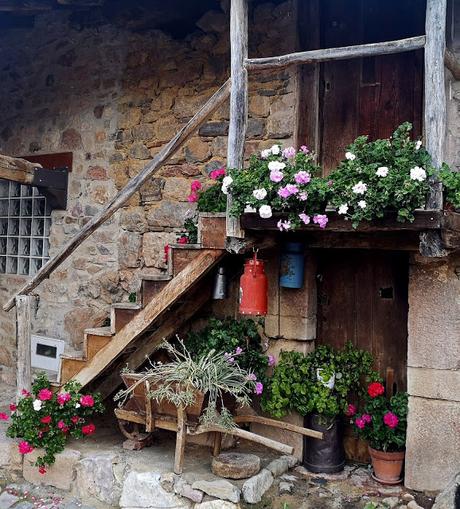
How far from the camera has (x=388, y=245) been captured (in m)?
4.12

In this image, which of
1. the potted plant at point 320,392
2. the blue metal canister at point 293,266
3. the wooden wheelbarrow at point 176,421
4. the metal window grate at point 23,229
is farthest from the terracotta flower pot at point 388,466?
the metal window grate at point 23,229

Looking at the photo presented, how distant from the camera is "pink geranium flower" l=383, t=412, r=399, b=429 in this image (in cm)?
421

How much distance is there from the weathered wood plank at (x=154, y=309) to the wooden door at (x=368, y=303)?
119cm

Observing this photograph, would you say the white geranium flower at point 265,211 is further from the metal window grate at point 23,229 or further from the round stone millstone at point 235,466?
the metal window grate at point 23,229

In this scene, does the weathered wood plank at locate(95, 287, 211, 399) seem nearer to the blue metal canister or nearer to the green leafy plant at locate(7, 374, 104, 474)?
the green leafy plant at locate(7, 374, 104, 474)

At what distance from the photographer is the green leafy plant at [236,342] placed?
4527mm

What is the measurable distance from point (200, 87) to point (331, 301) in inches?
87.7

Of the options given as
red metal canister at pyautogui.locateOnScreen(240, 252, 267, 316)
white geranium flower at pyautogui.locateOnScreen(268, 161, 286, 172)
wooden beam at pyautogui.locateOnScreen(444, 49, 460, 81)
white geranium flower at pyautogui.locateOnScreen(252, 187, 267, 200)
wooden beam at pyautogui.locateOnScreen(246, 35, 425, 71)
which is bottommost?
red metal canister at pyautogui.locateOnScreen(240, 252, 267, 316)

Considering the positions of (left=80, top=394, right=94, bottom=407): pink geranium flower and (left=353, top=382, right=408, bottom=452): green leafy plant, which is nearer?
(left=353, top=382, right=408, bottom=452): green leafy plant

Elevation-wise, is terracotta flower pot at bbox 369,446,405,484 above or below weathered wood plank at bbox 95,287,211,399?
below

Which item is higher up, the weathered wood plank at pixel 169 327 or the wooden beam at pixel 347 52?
the wooden beam at pixel 347 52

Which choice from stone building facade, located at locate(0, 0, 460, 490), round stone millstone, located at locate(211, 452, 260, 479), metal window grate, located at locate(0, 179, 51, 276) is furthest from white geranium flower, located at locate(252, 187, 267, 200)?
metal window grate, located at locate(0, 179, 51, 276)

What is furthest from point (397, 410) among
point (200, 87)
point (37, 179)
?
point (37, 179)

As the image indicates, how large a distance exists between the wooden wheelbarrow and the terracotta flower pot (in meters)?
0.46
